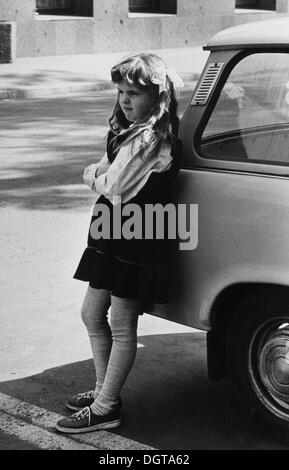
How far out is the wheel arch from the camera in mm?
4559

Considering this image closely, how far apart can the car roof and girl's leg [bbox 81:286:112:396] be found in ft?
3.87

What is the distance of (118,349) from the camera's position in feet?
15.9

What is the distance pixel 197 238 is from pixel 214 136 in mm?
451

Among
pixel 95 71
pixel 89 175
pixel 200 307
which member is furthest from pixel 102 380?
pixel 95 71

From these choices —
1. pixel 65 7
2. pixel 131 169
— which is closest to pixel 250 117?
pixel 131 169

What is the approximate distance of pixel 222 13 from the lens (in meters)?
25.8

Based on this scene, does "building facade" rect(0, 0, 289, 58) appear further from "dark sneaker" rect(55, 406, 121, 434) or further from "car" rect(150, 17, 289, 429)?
"dark sneaker" rect(55, 406, 121, 434)

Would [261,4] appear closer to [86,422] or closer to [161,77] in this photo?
[161,77]

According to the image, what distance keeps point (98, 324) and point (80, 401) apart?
41cm

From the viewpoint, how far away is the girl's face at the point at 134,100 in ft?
15.2

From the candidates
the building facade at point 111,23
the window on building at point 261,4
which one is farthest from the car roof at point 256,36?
the window on building at point 261,4

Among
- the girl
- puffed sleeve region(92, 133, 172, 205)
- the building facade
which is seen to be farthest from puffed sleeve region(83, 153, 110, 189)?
the building facade

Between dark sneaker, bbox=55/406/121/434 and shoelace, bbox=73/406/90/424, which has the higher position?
shoelace, bbox=73/406/90/424
